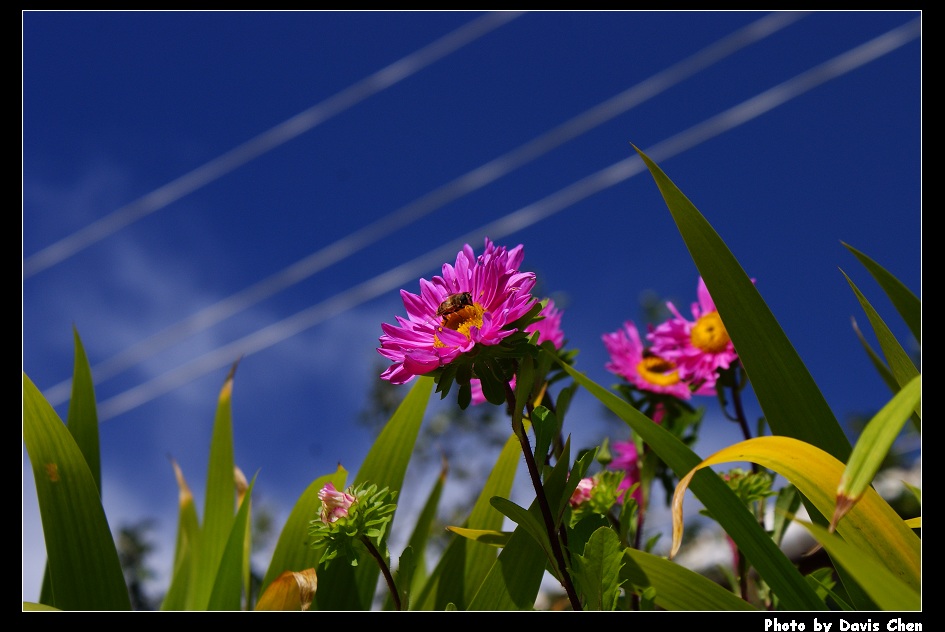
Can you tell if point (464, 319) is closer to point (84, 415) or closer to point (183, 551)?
point (84, 415)

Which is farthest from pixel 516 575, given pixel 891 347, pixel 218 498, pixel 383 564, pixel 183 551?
pixel 183 551

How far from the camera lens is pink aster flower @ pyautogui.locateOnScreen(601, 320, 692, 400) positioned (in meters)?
0.83

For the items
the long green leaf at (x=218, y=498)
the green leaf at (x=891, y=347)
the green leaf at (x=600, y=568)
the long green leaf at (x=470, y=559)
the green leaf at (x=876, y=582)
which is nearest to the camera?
the green leaf at (x=876, y=582)

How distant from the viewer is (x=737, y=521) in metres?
0.42

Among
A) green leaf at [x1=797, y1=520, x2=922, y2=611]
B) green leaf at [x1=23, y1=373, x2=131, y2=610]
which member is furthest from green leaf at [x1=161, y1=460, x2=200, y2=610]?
green leaf at [x1=797, y1=520, x2=922, y2=611]

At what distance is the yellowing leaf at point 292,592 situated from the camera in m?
0.48

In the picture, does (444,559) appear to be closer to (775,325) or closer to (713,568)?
(775,325)

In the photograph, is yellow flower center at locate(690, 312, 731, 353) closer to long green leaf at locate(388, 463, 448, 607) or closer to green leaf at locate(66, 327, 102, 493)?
long green leaf at locate(388, 463, 448, 607)

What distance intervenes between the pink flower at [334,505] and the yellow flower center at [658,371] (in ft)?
1.57

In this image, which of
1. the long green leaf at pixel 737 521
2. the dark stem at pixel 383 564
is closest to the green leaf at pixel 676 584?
the long green leaf at pixel 737 521

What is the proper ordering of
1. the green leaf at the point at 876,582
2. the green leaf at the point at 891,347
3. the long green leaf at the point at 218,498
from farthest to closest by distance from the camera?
the long green leaf at the point at 218,498 → the green leaf at the point at 891,347 → the green leaf at the point at 876,582

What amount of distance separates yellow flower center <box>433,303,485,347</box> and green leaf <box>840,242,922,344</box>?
1.00 feet

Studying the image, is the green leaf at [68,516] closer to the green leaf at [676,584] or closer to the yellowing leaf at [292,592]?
the yellowing leaf at [292,592]
